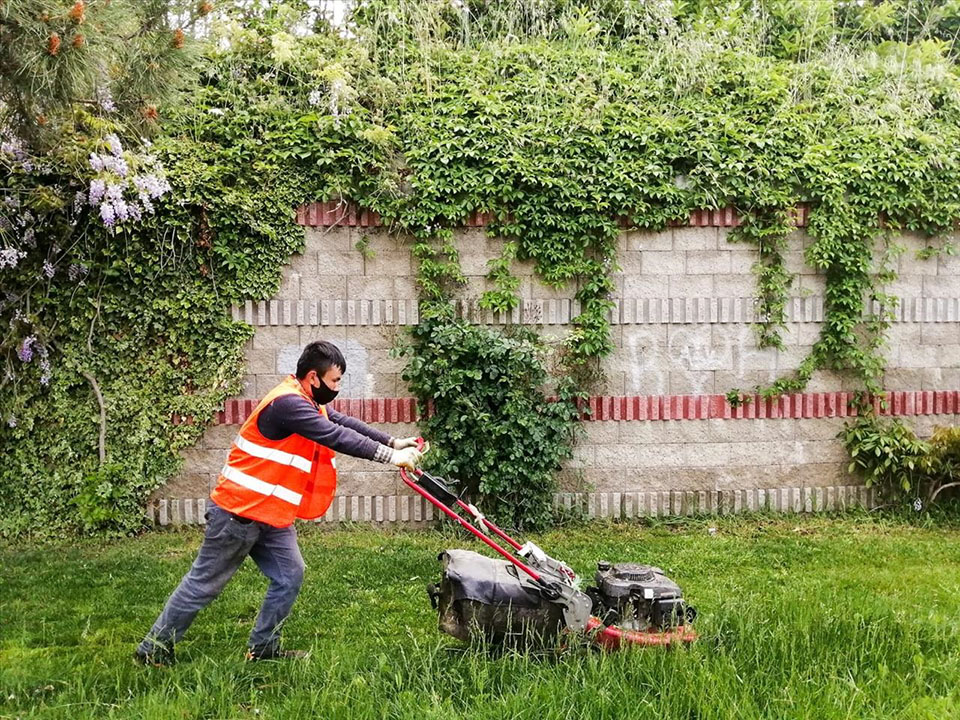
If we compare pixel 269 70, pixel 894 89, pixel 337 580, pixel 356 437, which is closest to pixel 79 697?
pixel 356 437

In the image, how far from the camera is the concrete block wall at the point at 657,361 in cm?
714

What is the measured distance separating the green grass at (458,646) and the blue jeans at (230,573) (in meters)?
0.19

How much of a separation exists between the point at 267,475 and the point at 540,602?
152 centimetres

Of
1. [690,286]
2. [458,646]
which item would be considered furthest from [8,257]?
[690,286]

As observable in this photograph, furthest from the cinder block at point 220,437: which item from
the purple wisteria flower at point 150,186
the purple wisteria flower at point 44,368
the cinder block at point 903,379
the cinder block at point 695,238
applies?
the cinder block at point 903,379

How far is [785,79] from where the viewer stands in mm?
7895

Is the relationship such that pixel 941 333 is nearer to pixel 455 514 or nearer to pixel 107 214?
pixel 455 514

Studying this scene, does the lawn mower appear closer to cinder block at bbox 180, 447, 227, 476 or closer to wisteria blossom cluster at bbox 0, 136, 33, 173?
cinder block at bbox 180, 447, 227, 476

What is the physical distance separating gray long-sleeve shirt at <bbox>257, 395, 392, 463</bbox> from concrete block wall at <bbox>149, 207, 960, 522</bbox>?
120 inches

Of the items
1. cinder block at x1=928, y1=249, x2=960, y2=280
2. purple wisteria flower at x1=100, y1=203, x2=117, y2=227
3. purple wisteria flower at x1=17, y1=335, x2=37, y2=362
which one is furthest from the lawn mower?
cinder block at x1=928, y1=249, x2=960, y2=280

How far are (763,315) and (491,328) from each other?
8.24ft

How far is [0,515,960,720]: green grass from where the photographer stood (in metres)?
3.60

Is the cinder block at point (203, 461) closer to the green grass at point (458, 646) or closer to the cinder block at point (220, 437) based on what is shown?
the cinder block at point (220, 437)

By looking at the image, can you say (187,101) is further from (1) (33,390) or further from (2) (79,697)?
(2) (79,697)
